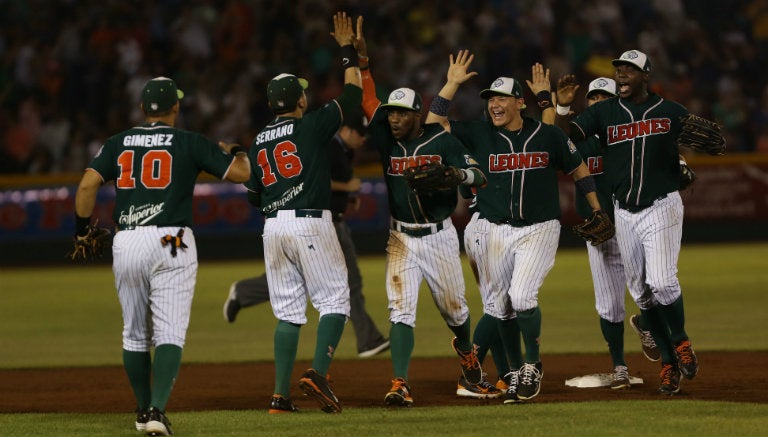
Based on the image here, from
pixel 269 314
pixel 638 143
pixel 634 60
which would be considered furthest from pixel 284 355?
pixel 269 314

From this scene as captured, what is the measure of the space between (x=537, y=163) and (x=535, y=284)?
2.72 feet

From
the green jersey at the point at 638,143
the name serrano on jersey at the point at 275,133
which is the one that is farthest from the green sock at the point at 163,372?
the green jersey at the point at 638,143

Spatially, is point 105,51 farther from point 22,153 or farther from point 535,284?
point 535,284

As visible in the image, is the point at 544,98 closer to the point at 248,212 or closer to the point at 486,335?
the point at 486,335

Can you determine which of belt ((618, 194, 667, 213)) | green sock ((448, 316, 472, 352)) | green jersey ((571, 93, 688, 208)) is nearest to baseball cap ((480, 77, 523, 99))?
green jersey ((571, 93, 688, 208))

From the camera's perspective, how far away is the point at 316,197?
797 cm

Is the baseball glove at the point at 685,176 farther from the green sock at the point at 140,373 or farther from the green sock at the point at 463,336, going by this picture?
the green sock at the point at 140,373

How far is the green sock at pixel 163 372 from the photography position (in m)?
7.16

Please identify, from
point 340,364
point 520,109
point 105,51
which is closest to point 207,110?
point 105,51

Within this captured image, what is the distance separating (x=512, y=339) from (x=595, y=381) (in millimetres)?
898

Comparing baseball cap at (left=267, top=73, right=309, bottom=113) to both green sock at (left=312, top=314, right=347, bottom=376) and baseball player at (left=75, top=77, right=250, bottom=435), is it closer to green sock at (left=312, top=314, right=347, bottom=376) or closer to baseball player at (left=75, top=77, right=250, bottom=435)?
baseball player at (left=75, top=77, right=250, bottom=435)

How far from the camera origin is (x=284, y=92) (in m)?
8.06

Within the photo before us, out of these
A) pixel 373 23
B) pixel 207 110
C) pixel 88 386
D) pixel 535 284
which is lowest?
pixel 88 386

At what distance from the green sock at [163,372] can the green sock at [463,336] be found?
214 centimetres
